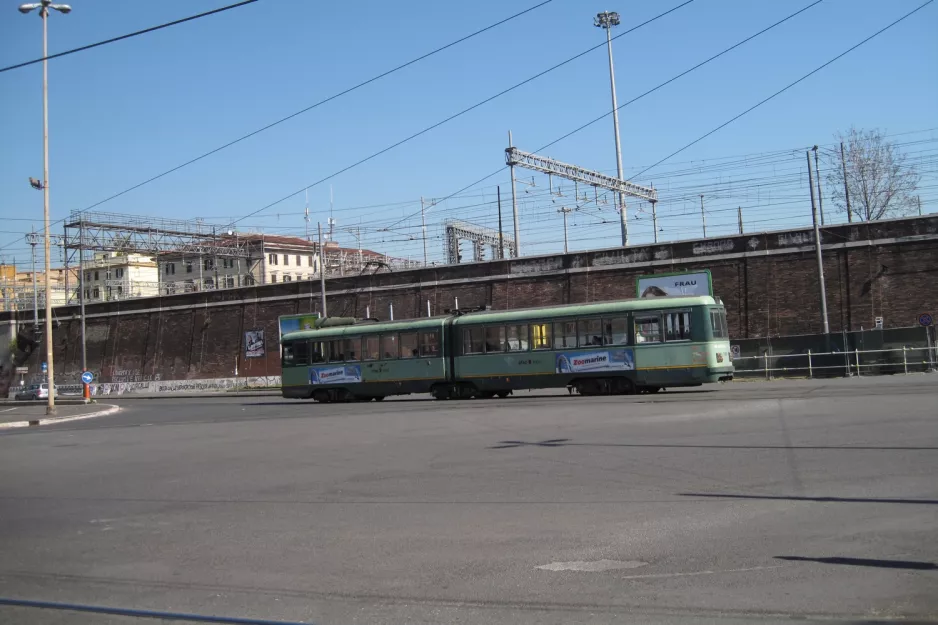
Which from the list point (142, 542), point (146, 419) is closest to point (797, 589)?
point (142, 542)

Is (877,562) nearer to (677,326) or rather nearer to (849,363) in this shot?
(677,326)

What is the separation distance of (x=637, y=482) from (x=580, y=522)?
7.91ft

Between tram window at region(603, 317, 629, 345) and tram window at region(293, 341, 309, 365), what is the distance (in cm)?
1425

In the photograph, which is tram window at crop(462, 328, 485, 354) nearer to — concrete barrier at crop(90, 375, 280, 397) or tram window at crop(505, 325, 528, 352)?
tram window at crop(505, 325, 528, 352)

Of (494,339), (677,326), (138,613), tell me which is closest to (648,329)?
(677,326)

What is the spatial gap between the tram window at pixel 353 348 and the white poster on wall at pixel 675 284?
565 inches

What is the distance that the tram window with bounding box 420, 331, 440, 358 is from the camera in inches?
1259

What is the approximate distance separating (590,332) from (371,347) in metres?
9.90

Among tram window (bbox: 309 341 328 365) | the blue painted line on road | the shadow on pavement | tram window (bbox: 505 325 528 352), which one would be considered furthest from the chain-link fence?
the blue painted line on road

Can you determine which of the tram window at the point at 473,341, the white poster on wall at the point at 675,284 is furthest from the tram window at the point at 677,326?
the white poster on wall at the point at 675,284

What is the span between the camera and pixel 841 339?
3525cm

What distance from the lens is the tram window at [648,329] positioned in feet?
89.4

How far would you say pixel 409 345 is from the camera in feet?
107

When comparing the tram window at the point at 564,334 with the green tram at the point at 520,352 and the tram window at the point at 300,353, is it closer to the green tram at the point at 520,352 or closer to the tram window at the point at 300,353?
the green tram at the point at 520,352
